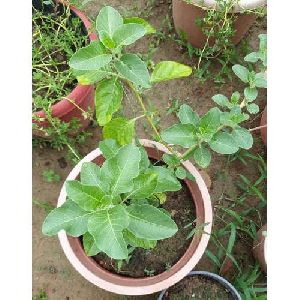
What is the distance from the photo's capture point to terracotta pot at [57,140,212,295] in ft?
5.98

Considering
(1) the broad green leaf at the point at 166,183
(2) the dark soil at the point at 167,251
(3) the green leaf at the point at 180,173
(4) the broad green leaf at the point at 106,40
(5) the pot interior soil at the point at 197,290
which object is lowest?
(5) the pot interior soil at the point at 197,290

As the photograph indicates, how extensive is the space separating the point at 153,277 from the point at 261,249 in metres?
0.46

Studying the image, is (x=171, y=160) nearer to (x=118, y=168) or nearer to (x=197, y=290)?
(x=118, y=168)

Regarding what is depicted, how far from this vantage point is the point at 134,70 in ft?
4.64

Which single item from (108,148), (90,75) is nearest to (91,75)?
(90,75)

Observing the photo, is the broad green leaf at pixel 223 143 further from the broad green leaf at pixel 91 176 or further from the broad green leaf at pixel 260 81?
the broad green leaf at pixel 91 176

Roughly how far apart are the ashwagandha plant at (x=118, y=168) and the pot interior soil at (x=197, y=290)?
0.54 metres

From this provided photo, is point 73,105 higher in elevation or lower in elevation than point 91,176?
lower

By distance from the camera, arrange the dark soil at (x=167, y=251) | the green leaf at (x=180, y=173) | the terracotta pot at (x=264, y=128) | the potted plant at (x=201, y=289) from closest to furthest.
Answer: the green leaf at (x=180, y=173), the dark soil at (x=167, y=251), the potted plant at (x=201, y=289), the terracotta pot at (x=264, y=128)

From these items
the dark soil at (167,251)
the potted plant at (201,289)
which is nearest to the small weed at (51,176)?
the dark soil at (167,251)

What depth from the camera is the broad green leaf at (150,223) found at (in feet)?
4.48

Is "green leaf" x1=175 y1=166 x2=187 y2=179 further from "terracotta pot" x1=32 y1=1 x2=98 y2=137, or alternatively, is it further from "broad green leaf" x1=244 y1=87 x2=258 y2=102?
"terracotta pot" x1=32 y1=1 x2=98 y2=137
